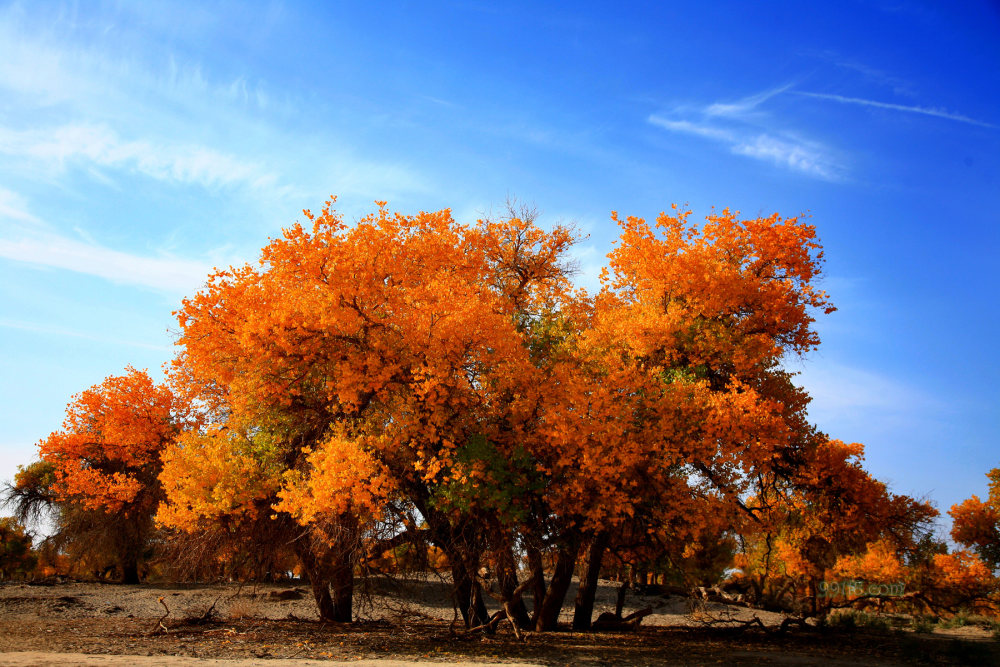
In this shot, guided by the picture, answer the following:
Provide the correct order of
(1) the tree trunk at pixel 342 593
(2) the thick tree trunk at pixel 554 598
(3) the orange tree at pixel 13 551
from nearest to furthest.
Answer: (1) the tree trunk at pixel 342 593, (2) the thick tree trunk at pixel 554 598, (3) the orange tree at pixel 13 551

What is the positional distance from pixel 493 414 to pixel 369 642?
5438mm

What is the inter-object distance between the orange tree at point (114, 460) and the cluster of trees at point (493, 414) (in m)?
5.88

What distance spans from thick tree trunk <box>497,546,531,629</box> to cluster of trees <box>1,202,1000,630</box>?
100 millimetres

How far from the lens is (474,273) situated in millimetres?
19062

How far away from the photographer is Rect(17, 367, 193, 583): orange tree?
24.5 metres

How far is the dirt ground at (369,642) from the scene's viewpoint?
1252 cm

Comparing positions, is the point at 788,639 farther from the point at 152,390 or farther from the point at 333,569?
the point at 152,390

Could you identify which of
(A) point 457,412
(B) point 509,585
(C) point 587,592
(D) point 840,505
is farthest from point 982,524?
(A) point 457,412

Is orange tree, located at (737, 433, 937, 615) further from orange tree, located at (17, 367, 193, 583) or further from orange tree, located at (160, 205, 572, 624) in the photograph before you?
orange tree, located at (17, 367, 193, 583)

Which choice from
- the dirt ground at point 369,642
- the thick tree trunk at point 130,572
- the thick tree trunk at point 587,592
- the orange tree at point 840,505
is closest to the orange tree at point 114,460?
the thick tree trunk at point 130,572

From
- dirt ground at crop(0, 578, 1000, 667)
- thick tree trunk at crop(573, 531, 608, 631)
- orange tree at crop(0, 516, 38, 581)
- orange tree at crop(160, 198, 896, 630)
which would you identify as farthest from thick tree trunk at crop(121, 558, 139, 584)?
thick tree trunk at crop(573, 531, 608, 631)

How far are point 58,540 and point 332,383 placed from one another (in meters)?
23.9

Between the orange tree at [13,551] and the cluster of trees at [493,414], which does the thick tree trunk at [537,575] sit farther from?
the orange tree at [13,551]

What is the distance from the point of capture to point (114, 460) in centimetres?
2828
